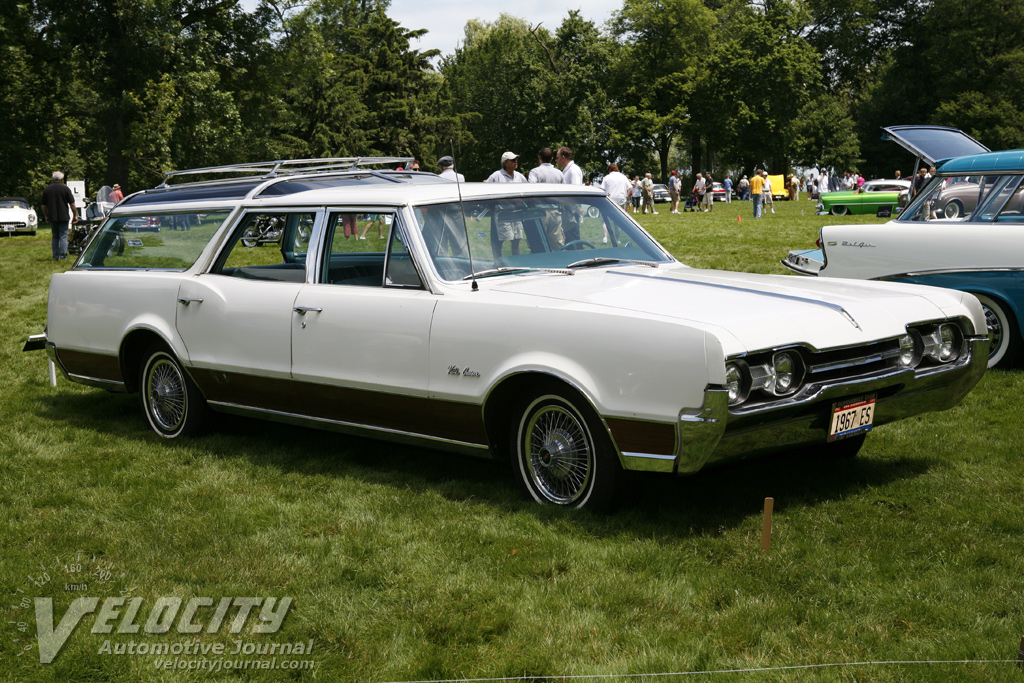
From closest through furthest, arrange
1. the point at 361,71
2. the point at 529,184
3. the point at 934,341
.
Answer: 1. the point at 934,341
2. the point at 529,184
3. the point at 361,71


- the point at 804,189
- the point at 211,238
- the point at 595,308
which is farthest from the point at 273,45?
the point at 804,189

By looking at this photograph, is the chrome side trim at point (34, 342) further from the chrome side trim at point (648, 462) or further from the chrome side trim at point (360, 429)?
the chrome side trim at point (648, 462)

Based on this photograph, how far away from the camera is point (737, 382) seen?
4715 millimetres

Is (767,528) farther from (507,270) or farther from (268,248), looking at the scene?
(268,248)

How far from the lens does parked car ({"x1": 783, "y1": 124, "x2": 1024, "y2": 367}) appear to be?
864 centimetres

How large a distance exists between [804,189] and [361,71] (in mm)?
33433

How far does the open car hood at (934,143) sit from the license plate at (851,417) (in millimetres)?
6259

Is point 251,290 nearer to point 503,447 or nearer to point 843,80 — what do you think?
point 503,447

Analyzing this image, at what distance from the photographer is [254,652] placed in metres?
3.95

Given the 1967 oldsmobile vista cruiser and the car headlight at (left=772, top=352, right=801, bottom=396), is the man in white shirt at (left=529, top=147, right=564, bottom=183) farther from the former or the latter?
the car headlight at (left=772, top=352, right=801, bottom=396)

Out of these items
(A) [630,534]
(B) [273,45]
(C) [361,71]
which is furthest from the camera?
(C) [361,71]

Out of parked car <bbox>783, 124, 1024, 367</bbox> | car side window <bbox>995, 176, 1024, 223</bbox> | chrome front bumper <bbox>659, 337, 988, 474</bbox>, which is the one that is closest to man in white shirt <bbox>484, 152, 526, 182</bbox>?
parked car <bbox>783, 124, 1024, 367</bbox>

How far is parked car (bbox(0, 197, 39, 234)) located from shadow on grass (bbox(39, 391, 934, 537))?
26.2m

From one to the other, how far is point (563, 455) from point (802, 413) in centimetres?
117
